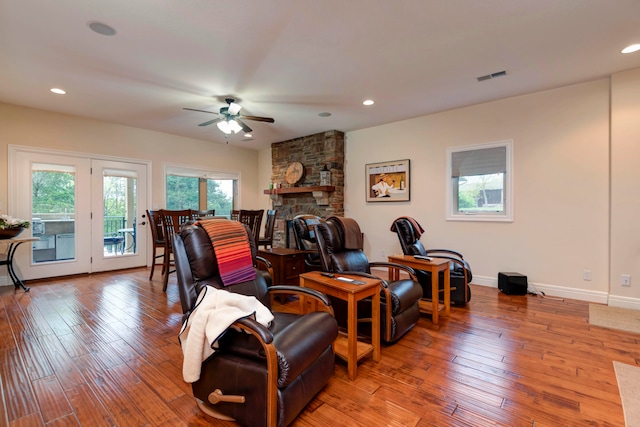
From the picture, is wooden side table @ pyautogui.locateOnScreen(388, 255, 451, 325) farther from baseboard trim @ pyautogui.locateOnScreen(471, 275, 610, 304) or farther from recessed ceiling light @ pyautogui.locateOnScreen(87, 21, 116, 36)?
recessed ceiling light @ pyautogui.locateOnScreen(87, 21, 116, 36)

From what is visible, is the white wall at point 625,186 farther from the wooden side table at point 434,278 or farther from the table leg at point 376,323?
the table leg at point 376,323

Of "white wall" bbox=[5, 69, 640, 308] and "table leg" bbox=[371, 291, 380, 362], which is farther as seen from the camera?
"white wall" bbox=[5, 69, 640, 308]

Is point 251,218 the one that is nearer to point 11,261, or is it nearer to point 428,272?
point 428,272

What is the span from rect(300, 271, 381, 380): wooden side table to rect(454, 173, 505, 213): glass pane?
3.04 m

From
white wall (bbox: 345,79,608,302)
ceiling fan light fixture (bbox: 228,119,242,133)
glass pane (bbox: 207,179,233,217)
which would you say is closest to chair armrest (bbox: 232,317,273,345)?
ceiling fan light fixture (bbox: 228,119,242,133)

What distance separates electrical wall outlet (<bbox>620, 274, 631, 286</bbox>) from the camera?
133 inches

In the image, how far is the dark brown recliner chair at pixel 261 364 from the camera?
1418mm

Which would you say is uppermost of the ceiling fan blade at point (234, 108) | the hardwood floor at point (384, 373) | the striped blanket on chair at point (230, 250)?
the ceiling fan blade at point (234, 108)

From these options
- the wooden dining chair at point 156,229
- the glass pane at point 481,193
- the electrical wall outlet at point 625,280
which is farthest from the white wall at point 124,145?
the electrical wall outlet at point 625,280

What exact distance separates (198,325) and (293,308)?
2039 mm

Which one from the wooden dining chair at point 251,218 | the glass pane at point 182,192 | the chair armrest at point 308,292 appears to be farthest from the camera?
the glass pane at point 182,192

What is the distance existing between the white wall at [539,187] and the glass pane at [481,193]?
21cm

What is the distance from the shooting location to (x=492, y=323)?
298 centimetres

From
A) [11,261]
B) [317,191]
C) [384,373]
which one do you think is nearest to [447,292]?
[384,373]
